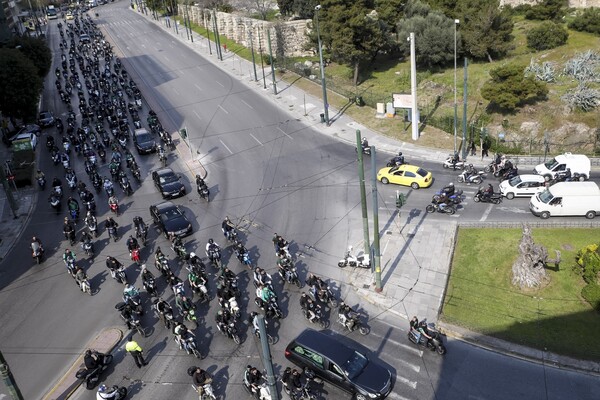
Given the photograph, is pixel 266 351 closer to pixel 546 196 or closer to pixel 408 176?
pixel 546 196

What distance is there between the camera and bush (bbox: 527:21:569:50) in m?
51.3

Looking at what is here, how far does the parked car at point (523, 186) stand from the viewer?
31219 millimetres

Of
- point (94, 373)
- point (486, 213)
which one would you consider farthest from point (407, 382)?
point (486, 213)

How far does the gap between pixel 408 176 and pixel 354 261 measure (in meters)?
10.3

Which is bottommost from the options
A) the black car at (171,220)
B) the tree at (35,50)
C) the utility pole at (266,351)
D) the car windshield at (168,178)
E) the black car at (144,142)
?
the black car at (171,220)

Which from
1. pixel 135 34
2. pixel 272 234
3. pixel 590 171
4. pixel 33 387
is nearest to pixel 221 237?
pixel 272 234

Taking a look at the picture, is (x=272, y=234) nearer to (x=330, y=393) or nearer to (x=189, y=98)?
(x=330, y=393)

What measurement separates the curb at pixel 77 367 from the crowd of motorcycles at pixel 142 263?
643mm

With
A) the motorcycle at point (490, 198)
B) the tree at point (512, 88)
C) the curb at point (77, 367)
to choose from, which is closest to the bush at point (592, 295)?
the motorcycle at point (490, 198)

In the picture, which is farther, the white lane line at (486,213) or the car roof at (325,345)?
the white lane line at (486,213)

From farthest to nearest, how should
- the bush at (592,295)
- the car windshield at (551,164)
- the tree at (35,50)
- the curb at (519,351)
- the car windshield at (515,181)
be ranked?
the tree at (35,50) → the car windshield at (551,164) → the car windshield at (515,181) → the bush at (592,295) → the curb at (519,351)

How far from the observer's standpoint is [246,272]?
87.0 feet

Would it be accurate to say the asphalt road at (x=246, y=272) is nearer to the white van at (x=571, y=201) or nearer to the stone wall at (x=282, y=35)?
the white van at (x=571, y=201)

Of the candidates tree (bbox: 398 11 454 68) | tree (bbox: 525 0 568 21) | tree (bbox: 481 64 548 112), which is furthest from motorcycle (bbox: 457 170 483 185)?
tree (bbox: 525 0 568 21)
